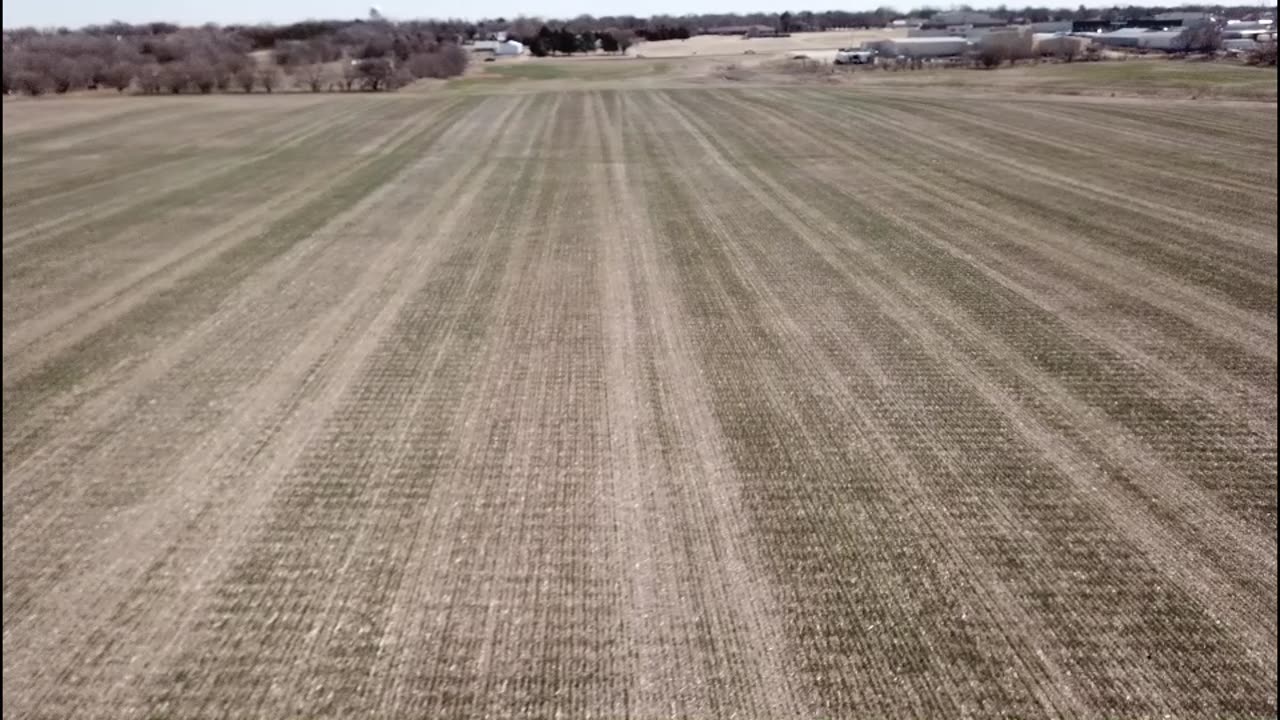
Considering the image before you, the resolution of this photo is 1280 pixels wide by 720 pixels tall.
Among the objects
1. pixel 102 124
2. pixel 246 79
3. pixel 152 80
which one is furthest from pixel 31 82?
pixel 246 79

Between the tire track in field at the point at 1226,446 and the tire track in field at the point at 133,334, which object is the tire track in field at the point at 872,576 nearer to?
the tire track in field at the point at 1226,446

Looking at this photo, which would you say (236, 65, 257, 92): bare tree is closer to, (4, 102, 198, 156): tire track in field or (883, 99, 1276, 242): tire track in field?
(4, 102, 198, 156): tire track in field

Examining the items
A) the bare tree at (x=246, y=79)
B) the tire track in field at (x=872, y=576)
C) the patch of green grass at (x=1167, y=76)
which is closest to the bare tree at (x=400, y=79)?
the bare tree at (x=246, y=79)

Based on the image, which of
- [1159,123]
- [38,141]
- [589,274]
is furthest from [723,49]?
[589,274]

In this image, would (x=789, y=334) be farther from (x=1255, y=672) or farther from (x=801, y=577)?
(x=1255, y=672)

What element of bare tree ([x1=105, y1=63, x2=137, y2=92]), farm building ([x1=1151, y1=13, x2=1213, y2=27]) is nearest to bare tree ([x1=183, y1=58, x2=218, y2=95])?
bare tree ([x1=105, y1=63, x2=137, y2=92])

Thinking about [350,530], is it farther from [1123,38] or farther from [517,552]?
[1123,38]
